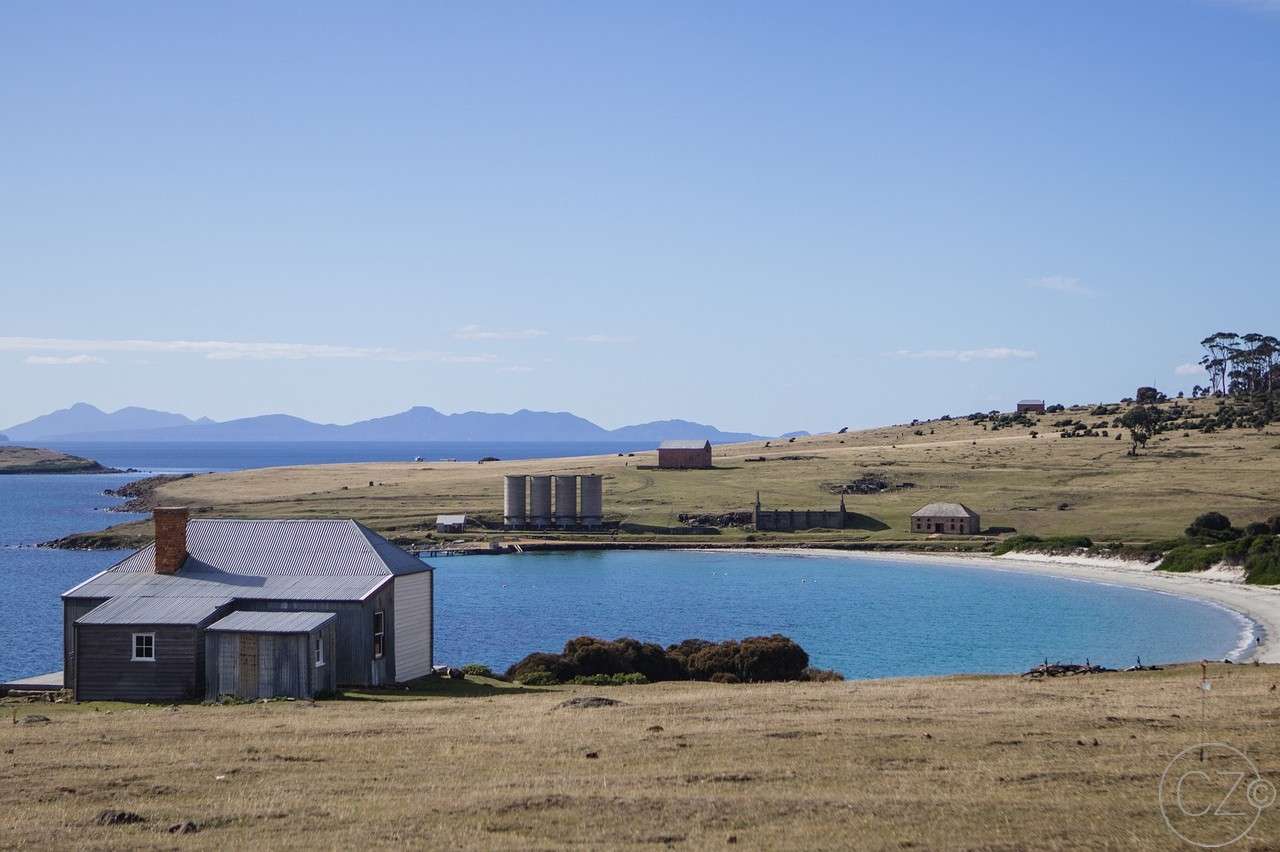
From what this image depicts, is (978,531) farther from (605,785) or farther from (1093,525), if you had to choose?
(605,785)

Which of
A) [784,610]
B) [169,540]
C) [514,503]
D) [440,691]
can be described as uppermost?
[169,540]

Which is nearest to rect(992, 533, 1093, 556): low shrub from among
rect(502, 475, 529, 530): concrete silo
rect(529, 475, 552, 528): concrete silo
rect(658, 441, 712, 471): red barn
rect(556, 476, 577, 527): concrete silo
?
rect(556, 476, 577, 527): concrete silo

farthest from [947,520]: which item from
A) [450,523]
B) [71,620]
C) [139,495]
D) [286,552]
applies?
[139,495]

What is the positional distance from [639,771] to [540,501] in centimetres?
10908

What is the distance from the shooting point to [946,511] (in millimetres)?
116375

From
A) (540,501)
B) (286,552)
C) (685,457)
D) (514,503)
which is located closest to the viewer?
(286,552)

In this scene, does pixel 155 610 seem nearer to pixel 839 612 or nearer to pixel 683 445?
pixel 839 612

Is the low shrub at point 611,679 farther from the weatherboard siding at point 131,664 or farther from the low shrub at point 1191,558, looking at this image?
the low shrub at point 1191,558

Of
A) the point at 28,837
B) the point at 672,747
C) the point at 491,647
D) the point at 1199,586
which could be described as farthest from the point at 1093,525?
the point at 28,837

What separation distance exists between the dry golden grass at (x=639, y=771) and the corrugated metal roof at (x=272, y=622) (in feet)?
10.5

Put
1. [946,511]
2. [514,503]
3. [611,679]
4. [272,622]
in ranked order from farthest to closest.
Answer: [514,503], [946,511], [611,679], [272,622]

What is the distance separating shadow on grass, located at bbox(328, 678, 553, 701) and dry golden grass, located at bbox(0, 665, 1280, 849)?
3054 millimetres

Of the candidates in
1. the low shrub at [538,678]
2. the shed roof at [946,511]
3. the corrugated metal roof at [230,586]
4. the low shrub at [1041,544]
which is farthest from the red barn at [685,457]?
the corrugated metal roof at [230,586]

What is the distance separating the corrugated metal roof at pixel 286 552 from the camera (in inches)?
1540
